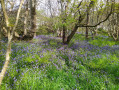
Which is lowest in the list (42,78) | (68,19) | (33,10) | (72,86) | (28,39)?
(72,86)

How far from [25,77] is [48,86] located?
701mm

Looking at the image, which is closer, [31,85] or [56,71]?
[31,85]

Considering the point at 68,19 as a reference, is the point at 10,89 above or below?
below

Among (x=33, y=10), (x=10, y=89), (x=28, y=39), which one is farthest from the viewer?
(x=28, y=39)

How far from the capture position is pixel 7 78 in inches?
102

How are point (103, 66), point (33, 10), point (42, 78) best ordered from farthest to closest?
point (33, 10) < point (103, 66) < point (42, 78)

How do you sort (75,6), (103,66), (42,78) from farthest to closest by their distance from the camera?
1. (75,6)
2. (103,66)
3. (42,78)

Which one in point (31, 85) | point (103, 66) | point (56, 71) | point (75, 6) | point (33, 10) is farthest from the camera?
point (33, 10)

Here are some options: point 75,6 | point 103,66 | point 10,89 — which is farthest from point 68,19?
point 10,89

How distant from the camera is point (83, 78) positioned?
2.95m

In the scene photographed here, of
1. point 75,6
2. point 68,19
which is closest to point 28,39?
point 68,19

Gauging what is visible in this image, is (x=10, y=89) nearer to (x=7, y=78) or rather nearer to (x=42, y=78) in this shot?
(x=7, y=78)

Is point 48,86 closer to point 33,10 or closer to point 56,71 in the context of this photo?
point 56,71

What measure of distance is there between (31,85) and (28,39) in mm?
5537
